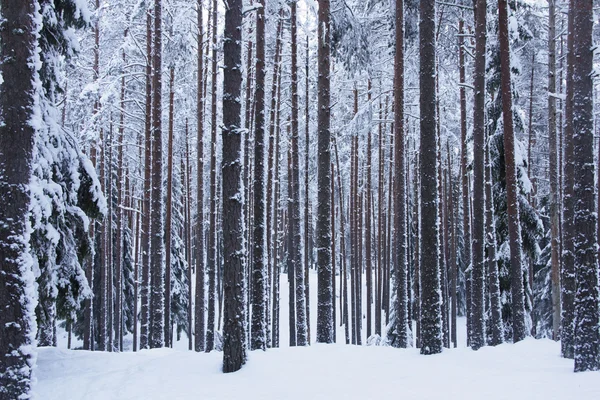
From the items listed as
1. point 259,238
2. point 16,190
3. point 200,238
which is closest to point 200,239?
point 200,238

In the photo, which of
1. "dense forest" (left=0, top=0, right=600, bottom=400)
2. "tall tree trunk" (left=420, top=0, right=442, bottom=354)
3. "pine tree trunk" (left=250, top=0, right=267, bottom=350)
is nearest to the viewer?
"dense forest" (left=0, top=0, right=600, bottom=400)

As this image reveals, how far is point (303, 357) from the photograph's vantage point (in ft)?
30.3

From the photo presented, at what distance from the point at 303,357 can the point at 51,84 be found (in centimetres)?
693

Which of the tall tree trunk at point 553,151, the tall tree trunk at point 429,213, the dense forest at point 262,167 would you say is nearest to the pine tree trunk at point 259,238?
the dense forest at point 262,167

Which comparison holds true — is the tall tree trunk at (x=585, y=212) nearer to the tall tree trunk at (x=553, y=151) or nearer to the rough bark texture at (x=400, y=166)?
the rough bark texture at (x=400, y=166)

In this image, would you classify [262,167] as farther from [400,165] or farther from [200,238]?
[200,238]

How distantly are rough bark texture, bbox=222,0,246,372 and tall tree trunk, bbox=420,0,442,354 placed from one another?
11.3ft

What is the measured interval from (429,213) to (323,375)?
3583 millimetres

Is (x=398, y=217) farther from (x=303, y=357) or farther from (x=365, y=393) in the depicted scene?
(x=365, y=393)

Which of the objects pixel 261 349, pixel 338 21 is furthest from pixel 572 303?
pixel 338 21

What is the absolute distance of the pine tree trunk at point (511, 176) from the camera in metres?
11.2

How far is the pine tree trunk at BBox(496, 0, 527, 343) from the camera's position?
36.9ft

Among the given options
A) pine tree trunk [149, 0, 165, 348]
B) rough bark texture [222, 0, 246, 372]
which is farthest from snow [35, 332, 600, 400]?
pine tree trunk [149, 0, 165, 348]

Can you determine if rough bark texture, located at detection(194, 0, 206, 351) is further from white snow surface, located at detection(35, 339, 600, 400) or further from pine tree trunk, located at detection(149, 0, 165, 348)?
white snow surface, located at detection(35, 339, 600, 400)
